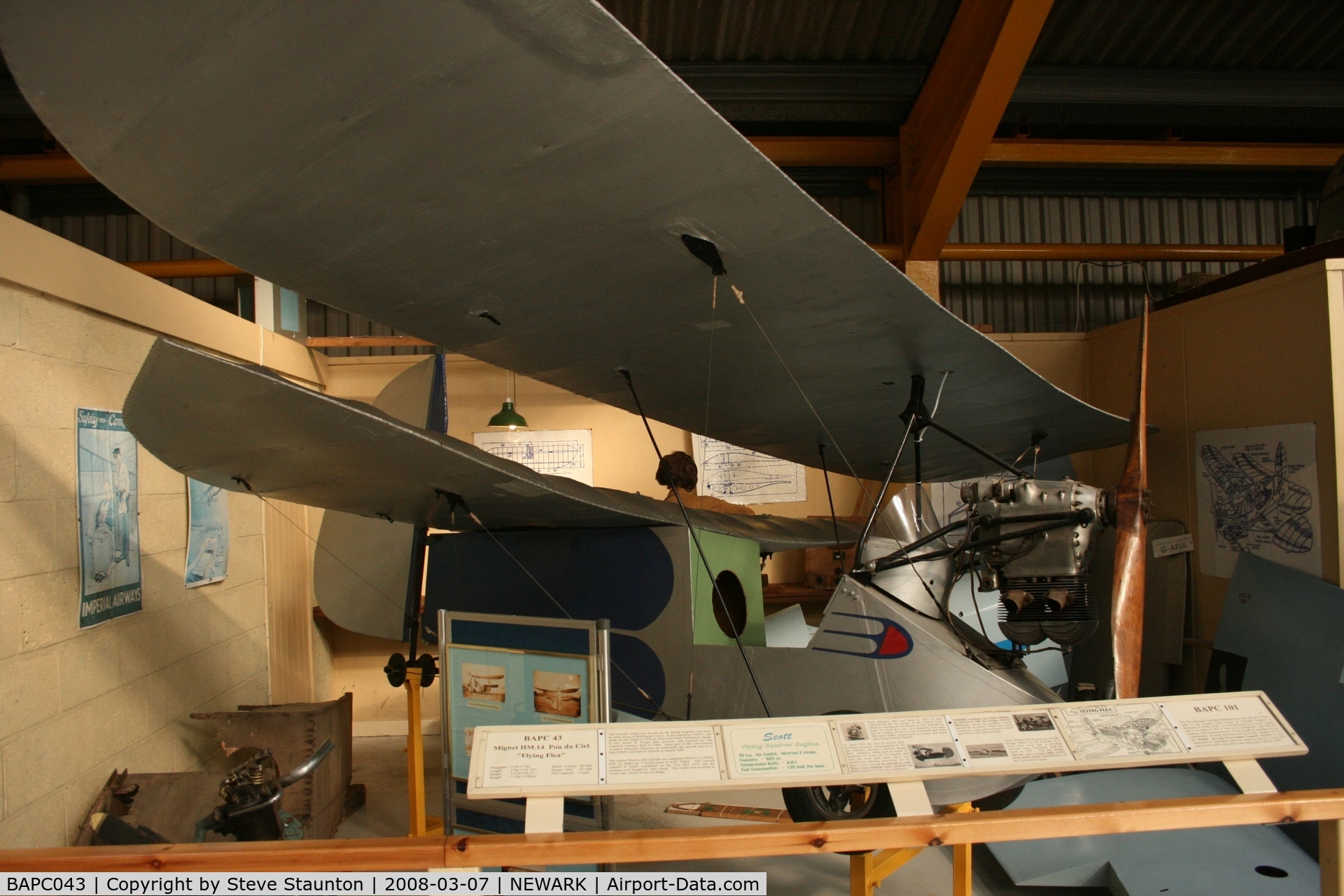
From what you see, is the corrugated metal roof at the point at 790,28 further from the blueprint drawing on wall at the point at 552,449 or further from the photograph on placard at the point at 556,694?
the photograph on placard at the point at 556,694

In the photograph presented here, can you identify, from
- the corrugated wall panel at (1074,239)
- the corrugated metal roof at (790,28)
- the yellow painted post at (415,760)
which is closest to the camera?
the yellow painted post at (415,760)

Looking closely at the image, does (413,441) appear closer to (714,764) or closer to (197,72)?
(197,72)

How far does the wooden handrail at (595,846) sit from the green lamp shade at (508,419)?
4.06 m

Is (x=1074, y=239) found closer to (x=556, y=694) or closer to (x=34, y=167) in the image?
(x=556, y=694)

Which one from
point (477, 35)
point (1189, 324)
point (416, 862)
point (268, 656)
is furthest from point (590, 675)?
point (1189, 324)

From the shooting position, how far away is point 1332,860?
1.50 m

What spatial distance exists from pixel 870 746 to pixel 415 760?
2515mm

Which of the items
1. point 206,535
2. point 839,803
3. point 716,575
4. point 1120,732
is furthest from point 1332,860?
point 206,535

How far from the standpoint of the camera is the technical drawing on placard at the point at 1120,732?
5.39 feet

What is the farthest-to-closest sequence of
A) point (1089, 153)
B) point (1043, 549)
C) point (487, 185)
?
point (1089, 153), point (1043, 549), point (487, 185)

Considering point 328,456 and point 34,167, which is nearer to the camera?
point 328,456

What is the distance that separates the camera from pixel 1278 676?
12.1ft

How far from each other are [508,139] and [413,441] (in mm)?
1129

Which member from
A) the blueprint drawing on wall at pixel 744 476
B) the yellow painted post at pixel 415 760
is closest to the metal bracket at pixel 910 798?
the yellow painted post at pixel 415 760
